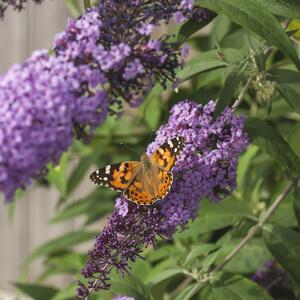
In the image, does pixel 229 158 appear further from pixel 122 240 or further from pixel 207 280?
pixel 207 280

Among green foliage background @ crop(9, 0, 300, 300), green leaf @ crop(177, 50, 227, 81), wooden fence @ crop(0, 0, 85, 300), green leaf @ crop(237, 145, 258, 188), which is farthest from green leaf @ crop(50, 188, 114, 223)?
green leaf @ crop(177, 50, 227, 81)

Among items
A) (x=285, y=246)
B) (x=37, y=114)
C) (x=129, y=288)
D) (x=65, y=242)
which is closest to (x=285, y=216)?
(x=285, y=246)

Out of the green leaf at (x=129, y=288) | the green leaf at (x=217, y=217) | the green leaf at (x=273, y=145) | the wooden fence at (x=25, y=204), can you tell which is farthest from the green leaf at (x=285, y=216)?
the wooden fence at (x=25, y=204)

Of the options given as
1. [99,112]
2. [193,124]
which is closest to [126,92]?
[99,112]

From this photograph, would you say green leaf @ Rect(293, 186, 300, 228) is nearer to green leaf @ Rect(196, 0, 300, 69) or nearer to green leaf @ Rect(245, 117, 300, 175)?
green leaf @ Rect(245, 117, 300, 175)

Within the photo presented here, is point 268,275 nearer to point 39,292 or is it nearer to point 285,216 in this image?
point 285,216

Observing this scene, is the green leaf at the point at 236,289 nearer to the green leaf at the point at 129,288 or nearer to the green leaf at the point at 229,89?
the green leaf at the point at 129,288
